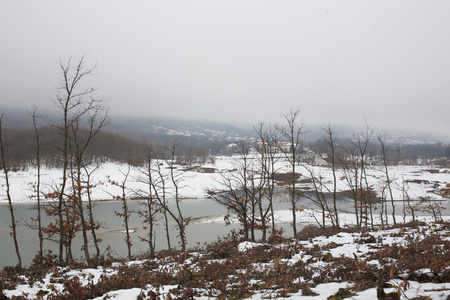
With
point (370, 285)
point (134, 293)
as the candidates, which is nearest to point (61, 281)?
point (134, 293)

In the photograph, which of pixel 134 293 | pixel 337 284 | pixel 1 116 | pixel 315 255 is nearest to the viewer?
pixel 337 284

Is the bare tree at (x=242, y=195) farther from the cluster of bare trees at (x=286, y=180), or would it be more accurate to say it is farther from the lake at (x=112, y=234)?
the lake at (x=112, y=234)

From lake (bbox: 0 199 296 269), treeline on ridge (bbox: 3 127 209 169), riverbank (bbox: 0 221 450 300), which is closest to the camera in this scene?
riverbank (bbox: 0 221 450 300)

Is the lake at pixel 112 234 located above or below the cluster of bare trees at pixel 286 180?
below

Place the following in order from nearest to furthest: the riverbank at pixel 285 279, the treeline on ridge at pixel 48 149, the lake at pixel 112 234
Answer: the riverbank at pixel 285 279, the lake at pixel 112 234, the treeline on ridge at pixel 48 149

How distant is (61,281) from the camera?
26.2 ft

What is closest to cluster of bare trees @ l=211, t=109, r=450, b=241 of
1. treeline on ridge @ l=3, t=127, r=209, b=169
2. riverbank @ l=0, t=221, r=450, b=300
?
riverbank @ l=0, t=221, r=450, b=300

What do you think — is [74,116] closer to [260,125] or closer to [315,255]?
[260,125]

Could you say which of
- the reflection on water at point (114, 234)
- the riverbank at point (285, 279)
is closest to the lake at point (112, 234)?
the reflection on water at point (114, 234)

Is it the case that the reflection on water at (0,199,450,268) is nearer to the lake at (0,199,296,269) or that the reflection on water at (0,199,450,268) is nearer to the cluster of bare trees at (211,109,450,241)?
the lake at (0,199,296,269)

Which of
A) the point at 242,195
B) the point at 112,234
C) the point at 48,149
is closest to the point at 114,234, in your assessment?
the point at 112,234

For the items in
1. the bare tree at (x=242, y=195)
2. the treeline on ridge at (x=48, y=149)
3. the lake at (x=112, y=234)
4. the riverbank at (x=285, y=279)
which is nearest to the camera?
→ the riverbank at (x=285, y=279)

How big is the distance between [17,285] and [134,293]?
4.33 meters

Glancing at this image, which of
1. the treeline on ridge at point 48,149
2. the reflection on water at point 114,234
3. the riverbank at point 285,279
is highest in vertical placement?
the treeline on ridge at point 48,149
